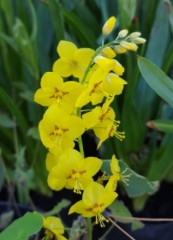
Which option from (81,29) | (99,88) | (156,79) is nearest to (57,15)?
(81,29)

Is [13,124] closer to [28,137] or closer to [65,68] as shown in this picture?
[28,137]

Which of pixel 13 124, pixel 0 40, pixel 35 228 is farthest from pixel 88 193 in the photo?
Result: pixel 0 40

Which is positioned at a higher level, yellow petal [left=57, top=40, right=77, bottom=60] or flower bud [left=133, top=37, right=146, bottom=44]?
flower bud [left=133, top=37, right=146, bottom=44]

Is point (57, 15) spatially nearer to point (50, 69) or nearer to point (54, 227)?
point (50, 69)

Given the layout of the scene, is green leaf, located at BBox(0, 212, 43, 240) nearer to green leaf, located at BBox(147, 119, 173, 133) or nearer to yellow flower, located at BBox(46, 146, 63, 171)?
yellow flower, located at BBox(46, 146, 63, 171)

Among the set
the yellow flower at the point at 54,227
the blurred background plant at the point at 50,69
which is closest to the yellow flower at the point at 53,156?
the yellow flower at the point at 54,227

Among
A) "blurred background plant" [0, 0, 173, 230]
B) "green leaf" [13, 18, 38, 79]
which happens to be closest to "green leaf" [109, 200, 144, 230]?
"blurred background plant" [0, 0, 173, 230]
